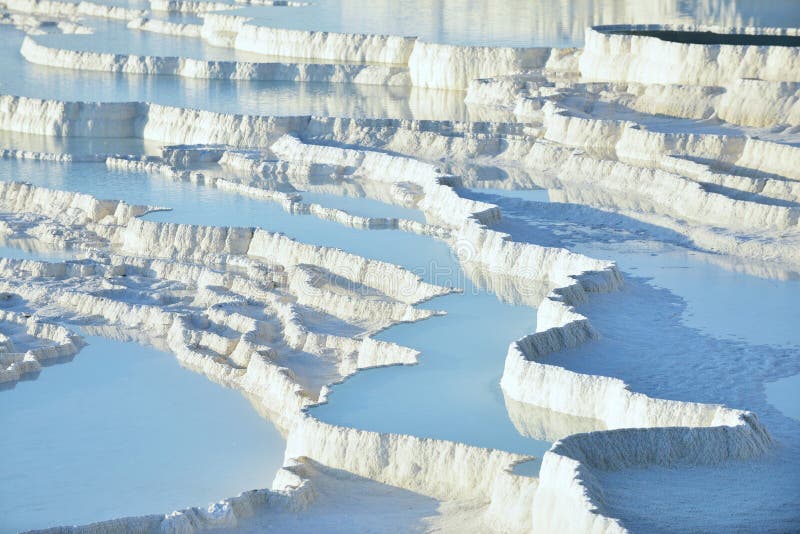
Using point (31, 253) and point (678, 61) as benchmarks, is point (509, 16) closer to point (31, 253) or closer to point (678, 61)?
point (678, 61)

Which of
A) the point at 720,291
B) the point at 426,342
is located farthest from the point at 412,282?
the point at 720,291

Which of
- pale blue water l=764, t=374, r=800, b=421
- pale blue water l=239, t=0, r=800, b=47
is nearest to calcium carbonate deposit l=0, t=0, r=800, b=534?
pale blue water l=764, t=374, r=800, b=421

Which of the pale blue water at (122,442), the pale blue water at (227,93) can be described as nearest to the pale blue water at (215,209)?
the pale blue water at (122,442)

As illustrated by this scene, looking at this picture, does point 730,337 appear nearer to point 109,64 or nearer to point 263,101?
point 263,101

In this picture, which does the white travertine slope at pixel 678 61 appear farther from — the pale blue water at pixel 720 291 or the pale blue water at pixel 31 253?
the pale blue water at pixel 31 253

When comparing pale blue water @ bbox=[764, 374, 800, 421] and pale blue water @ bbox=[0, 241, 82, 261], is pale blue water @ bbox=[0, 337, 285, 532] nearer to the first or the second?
pale blue water @ bbox=[0, 241, 82, 261]
